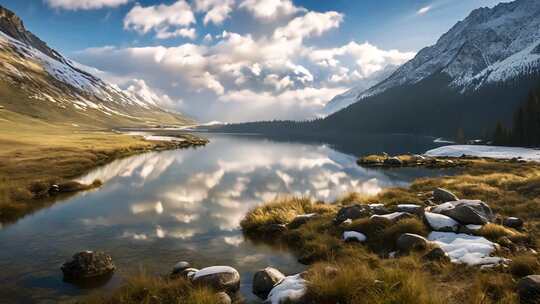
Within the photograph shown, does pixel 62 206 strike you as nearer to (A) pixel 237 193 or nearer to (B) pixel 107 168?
(A) pixel 237 193

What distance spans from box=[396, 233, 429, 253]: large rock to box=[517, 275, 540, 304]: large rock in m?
5.69

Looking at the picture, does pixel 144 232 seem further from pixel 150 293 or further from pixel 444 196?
pixel 444 196

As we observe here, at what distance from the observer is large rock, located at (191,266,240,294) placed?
1334 centimetres

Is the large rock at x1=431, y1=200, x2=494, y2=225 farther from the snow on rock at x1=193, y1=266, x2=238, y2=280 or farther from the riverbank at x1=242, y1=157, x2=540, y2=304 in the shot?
the snow on rock at x1=193, y1=266, x2=238, y2=280

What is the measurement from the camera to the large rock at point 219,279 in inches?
525

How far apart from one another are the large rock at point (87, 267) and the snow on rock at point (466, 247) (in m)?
15.0

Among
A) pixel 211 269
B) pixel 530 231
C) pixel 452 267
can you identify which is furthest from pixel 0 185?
pixel 530 231

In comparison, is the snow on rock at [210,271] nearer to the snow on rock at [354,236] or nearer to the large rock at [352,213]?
the snow on rock at [354,236]

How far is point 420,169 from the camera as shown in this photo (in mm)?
63344

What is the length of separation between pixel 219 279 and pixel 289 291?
10.3 ft

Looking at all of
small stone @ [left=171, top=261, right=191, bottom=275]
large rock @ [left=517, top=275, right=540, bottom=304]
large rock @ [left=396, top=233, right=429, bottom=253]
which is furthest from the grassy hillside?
large rock @ [left=517, top=275, right=540, bottom=304]

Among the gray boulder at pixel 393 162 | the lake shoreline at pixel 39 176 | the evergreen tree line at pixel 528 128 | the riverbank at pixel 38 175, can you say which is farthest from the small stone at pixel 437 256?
the evergreen tree line at pixel 528 128

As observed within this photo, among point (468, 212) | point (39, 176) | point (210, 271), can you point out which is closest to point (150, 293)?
point (210, 271)

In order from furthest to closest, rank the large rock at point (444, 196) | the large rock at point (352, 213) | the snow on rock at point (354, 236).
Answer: the large rock at point (444, 196)
the large rock at point (352, 213)
the snow on rock at point (354, 236)
